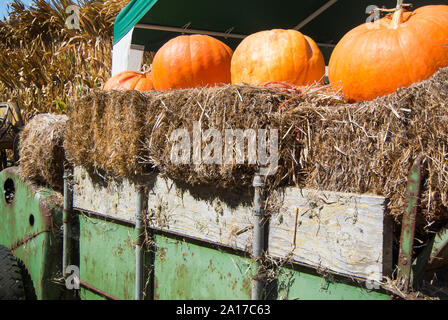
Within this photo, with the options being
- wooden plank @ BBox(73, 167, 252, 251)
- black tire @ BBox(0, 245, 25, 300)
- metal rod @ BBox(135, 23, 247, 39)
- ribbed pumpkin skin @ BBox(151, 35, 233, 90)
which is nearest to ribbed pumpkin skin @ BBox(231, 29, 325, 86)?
ribbed pumpkin skin @ BBox(151, 35, 233, 90)

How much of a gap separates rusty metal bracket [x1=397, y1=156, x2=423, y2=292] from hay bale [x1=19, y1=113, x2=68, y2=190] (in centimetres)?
291

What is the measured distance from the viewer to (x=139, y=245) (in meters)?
2.43

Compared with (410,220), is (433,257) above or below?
below

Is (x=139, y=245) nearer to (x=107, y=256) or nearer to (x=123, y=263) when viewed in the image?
(x=123, y=263)

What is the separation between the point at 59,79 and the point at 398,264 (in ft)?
24.8

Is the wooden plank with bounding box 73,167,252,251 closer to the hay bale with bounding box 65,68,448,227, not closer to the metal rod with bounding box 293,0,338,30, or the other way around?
the hay bale with bounding box 65,68,448,227

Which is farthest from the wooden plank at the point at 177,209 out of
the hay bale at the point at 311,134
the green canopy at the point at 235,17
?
the green canopy at the point at 235,17

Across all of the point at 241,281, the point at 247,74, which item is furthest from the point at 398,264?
the point at 247,74

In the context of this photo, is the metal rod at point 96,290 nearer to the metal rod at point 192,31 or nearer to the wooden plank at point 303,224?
the wooden plank at point 303,224

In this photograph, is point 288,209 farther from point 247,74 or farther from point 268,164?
point 247,74

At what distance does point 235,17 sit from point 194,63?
1.70m

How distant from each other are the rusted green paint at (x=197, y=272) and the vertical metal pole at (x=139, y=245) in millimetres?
92

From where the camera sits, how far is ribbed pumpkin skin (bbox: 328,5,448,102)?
75.2 inches

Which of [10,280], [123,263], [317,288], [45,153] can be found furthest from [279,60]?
[10,280]
